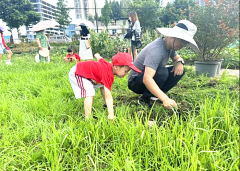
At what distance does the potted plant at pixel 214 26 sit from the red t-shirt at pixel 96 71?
2444 millimetres

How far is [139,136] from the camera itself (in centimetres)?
123

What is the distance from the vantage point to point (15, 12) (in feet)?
60.2

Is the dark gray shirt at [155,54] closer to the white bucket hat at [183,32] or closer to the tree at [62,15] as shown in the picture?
the white bucket hat at [183,32]

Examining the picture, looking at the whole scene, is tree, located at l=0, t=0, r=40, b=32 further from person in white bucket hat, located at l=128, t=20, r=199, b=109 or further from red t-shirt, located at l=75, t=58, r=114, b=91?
person in white bucket hat, located at l=128, t=20, r=199, b=109

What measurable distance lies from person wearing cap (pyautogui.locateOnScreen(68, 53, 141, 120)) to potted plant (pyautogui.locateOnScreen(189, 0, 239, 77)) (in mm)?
2406

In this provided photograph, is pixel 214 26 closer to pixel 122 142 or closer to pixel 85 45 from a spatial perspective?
pixel 122 142

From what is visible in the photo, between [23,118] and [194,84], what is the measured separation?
→ 2.23 metres

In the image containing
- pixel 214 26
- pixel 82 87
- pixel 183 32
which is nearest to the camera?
pixel 183 32

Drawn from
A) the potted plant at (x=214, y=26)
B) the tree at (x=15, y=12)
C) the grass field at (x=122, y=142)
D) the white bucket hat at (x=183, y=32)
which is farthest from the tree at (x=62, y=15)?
the white bucket hat at (x=183, y=32)

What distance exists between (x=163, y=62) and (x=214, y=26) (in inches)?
85.5

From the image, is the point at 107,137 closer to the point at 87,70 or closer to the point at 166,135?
the point at 166,135

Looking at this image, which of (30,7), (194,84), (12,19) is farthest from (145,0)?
(194,84)

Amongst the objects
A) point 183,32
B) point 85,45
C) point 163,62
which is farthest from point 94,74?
point 85,45

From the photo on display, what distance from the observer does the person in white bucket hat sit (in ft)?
5.18
